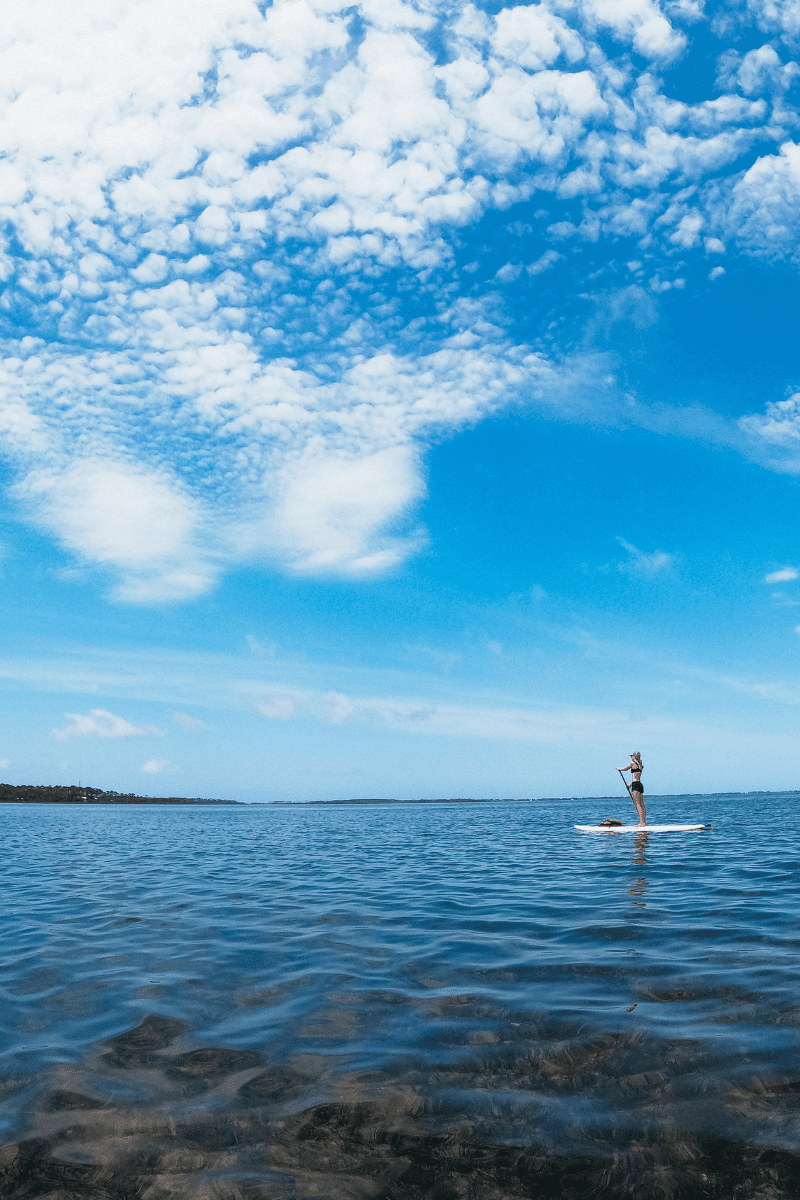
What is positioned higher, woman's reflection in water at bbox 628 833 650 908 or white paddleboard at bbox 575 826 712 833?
woman's reflection in water at bbox 628 833 650 908

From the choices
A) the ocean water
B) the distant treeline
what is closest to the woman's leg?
the ocean water

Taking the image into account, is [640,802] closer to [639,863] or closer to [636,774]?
[636,774]

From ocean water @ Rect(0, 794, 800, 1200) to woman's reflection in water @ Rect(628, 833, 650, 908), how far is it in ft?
1.97

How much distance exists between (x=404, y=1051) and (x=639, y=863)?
50.8ft

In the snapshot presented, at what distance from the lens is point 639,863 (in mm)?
19391

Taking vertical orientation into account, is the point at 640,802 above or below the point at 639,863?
above

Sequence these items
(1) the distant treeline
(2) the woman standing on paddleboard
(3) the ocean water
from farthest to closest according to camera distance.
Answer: (1) the distant treeline, (2) the woman standing on paddleboard, (3) the ocean water

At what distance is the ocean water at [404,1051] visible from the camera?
167 inches

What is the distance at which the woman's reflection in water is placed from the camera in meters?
13.0

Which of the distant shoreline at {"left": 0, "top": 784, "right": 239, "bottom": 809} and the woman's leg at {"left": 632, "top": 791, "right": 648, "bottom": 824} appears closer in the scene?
the woman's leg at {"left": 632, "top": 791, "right": 648, "bottom": 824}

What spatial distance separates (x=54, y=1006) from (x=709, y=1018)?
6644 millimetres

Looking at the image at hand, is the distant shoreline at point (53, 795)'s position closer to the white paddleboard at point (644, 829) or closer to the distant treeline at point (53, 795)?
the distant treeline at point (53, 795)

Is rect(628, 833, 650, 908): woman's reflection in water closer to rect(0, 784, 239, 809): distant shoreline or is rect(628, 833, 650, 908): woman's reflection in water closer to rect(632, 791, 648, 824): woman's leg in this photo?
rect(632, 791, 648, 824): woman's leg

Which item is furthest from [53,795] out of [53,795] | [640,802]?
[640,802]
